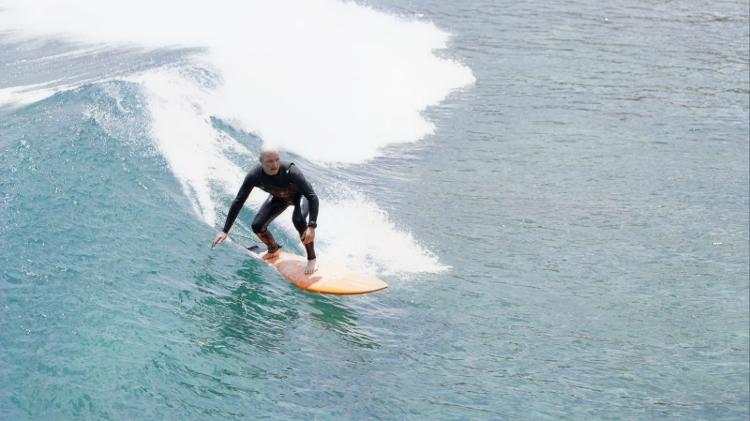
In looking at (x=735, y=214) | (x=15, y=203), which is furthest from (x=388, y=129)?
(x=15, y=203)

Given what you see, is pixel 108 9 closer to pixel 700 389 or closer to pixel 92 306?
pixel 92 306

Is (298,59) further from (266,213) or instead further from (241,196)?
(241,196)

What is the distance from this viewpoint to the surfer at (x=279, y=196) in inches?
441

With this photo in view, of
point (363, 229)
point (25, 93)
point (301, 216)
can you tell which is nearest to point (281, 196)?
point (301, 216)

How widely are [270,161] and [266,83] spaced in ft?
34.9

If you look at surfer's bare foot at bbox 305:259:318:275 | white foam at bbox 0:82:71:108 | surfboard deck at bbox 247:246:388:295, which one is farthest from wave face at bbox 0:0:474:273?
surfer's bare foot at bbox 305:259:318:275

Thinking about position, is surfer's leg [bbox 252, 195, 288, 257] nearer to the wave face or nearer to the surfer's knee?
the surfer's knee

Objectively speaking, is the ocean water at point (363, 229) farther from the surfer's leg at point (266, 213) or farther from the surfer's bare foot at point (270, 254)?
the surfer's leg at point (266, 213)

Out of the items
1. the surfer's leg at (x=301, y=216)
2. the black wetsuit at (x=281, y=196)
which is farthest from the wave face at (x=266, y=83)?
the surfer's leg at (x=301, y=216)

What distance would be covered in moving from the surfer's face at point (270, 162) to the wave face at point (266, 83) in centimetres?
230

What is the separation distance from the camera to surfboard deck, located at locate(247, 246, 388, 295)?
11.9m

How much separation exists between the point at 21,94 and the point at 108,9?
9.00m

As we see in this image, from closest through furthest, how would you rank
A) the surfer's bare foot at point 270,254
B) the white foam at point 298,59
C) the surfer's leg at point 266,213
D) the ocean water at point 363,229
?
the ocean water at point 363,229, the surfer's leg at point 266,213, the surfer's bare foot at point 270,254, the white foam at point 298,59

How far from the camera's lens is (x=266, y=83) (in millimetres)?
21203
